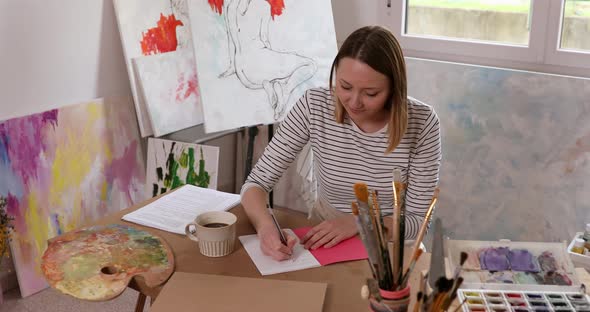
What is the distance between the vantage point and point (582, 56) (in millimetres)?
2551

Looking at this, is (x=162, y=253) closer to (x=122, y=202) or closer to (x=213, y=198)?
(x=213, y=198)

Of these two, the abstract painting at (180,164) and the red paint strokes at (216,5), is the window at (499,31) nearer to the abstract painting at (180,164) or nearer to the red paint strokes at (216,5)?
the red paint strokes at (216,5)

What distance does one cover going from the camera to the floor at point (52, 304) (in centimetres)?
248

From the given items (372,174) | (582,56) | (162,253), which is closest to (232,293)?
(162,253)

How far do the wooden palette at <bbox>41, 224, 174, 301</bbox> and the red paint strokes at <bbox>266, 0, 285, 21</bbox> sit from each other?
146 centimetres

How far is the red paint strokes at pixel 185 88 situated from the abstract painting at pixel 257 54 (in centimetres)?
23

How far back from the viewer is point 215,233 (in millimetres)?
1399

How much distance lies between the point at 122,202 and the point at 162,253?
4.89 ft

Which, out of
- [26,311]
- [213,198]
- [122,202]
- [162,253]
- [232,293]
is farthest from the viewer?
[122,202]

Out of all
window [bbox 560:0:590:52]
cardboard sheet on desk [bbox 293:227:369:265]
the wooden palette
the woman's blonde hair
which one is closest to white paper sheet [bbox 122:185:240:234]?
the wooden palette

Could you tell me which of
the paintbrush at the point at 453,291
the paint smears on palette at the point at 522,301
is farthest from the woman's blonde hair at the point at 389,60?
the paintbrush at the point at 453,291

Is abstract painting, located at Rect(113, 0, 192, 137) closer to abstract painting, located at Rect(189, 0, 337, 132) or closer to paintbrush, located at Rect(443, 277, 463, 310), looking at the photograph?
abstract painting, located at Rect(189, 0, 337, 132)

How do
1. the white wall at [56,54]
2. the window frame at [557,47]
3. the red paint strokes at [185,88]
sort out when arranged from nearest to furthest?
1. the white wall at [56,54]
2. the window frame at [557,47]
3. the red paint strokes at [185,88]

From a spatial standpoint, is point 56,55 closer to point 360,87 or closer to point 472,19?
point 360,87
